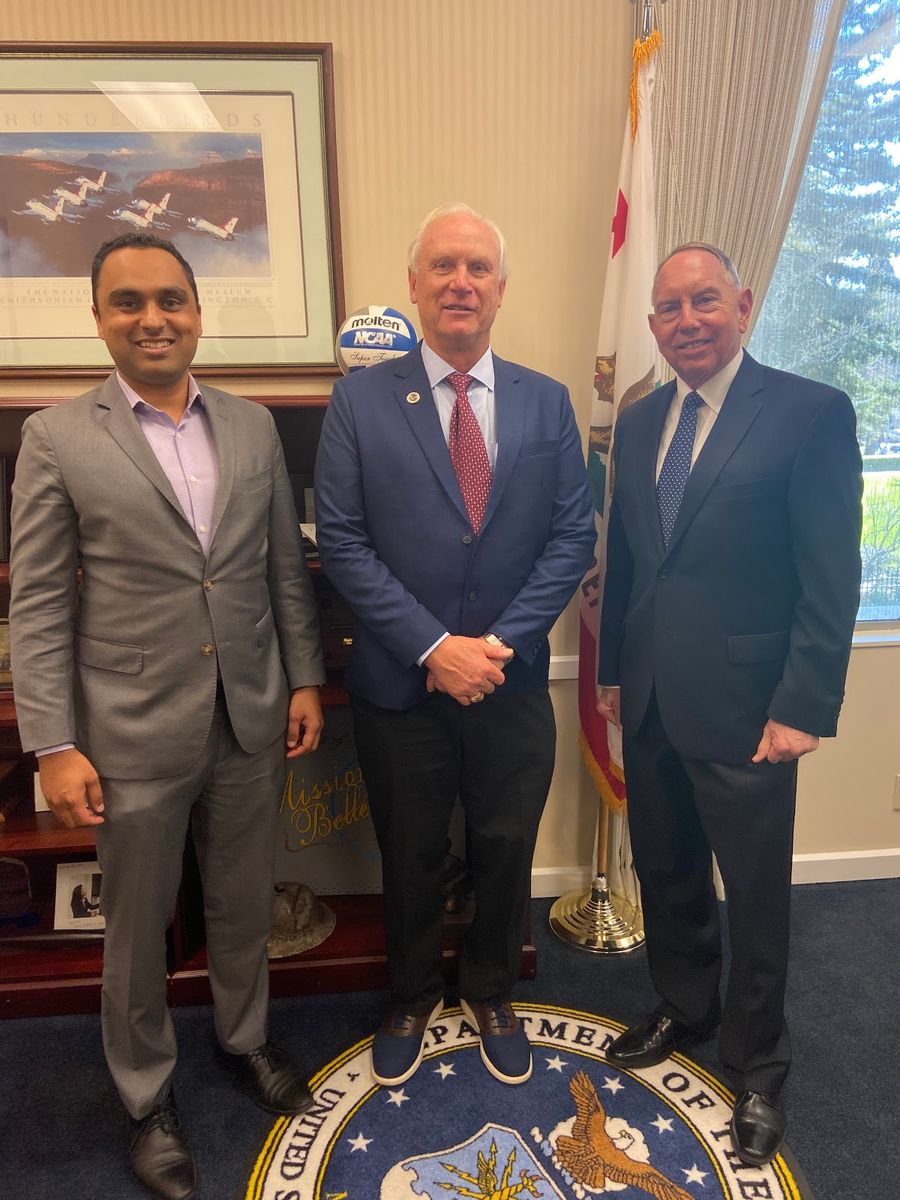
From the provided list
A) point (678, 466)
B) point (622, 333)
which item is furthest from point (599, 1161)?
point (622, 333)

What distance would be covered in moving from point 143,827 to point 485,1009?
936 millimetres

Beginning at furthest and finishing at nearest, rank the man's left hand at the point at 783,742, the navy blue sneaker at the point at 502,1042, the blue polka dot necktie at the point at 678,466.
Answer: the navy blue sneaker at the point at 502,1042 → the blue polka dot necktie at the point at 678,466 → the man's left hand at the point at 783,742

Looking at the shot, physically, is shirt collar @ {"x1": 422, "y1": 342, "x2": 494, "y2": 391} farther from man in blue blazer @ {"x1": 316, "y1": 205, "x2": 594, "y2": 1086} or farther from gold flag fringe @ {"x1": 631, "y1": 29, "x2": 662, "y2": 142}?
gold flag fringe @ {"x1": 631, "y1": 29, "x2": 662, "y2": 142}

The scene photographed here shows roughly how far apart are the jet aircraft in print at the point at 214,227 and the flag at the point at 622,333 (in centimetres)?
103

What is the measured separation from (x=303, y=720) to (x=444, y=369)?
81cm

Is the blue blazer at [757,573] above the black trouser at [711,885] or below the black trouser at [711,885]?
above

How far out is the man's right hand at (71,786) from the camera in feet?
4.36

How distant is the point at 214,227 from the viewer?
2021mm

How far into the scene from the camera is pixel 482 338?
61.4 inches

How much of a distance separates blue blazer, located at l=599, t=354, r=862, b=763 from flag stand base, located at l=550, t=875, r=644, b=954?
94 cm

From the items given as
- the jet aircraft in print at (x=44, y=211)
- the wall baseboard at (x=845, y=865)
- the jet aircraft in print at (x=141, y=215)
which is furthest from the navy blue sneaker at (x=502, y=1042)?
the jet aircraft in print at (x=44, y=211)

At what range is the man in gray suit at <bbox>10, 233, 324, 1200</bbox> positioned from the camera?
4.30 ft

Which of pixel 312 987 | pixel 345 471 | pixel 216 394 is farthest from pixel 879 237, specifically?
pixel 312 987

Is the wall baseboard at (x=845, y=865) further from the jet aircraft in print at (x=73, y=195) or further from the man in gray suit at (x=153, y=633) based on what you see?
the jet aircraft in print at (x=73, y=195)
